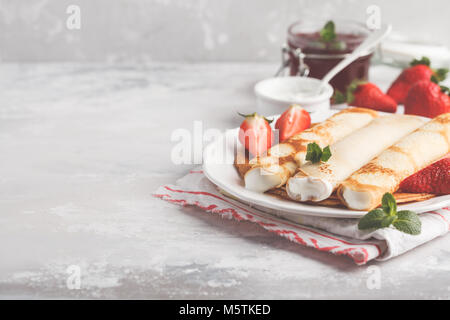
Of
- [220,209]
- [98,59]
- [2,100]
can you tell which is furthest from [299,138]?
[98,59]

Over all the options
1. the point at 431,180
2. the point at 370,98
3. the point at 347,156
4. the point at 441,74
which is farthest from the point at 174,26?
the point at 431,180

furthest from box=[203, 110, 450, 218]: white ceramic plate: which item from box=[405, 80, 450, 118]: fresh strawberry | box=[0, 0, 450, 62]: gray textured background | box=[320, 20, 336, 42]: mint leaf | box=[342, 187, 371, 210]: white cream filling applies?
box=[0, 0, 450, 62]: gray textured background

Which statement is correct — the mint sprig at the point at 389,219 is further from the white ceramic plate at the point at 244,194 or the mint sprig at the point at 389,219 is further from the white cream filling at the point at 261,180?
the white cream filling at the point at 261,180

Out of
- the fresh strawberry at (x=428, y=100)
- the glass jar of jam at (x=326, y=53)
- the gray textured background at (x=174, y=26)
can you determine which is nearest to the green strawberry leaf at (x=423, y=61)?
the glass jar of jam at (x=326, y=53)

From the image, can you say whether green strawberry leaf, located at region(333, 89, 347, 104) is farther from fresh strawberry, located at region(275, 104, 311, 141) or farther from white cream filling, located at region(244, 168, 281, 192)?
white cream filling, located at region(244, 168, 281, 192)

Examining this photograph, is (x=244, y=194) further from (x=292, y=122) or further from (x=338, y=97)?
(x=338, y=97)
